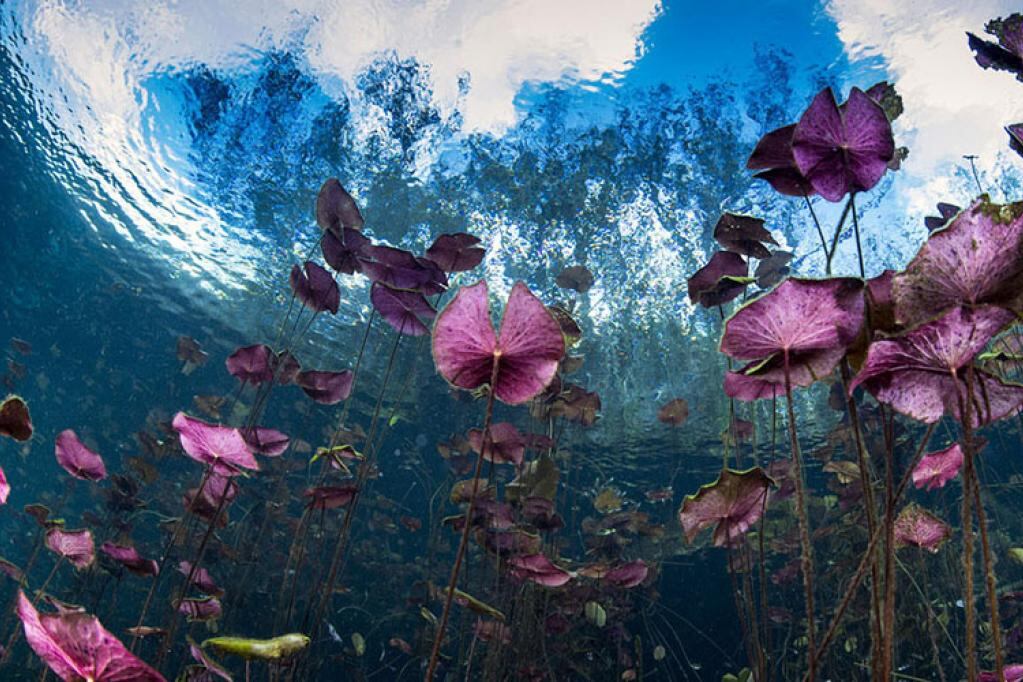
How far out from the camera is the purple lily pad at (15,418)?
4.99 feet

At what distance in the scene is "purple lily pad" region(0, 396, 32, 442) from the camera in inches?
59.9

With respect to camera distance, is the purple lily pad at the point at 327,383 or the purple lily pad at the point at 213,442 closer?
the purple lily pad at the point at 213,442

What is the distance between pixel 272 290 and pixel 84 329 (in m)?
11.1

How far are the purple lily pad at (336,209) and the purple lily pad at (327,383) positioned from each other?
1.15m

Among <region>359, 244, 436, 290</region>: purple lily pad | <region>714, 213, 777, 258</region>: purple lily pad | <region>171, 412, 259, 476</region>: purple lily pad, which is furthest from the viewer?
<region>359, 244, 436, 290</region>: purple lily pad

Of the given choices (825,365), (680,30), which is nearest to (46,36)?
(680,30)

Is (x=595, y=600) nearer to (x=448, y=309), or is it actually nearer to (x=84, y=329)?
(x=448, y=309)

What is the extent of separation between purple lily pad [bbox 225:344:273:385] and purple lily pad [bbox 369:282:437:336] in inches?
37.9

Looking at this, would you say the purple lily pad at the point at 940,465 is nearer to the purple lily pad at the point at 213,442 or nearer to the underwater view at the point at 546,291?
the underwater view at the point at 546,291

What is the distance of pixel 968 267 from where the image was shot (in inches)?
51.7

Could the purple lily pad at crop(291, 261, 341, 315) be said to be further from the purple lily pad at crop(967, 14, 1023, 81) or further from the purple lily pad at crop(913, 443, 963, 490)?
the purple lily pad at crop(967, 14, 1023, 81)

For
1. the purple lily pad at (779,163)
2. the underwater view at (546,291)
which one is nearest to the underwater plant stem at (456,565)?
the underwater view at (546,291)

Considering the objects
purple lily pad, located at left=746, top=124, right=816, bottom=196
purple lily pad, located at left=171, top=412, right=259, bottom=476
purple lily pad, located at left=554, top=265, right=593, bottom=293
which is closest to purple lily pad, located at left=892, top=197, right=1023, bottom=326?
purple lily pad, located at left=746, top=124, right=816, bottom=196

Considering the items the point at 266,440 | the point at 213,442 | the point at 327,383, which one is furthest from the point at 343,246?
the point at 213,442
